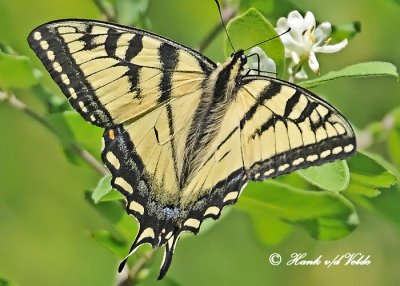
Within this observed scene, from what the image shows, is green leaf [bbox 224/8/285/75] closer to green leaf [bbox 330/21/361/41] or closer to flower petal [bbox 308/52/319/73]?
flower petal [bbox 308/52/319/73]

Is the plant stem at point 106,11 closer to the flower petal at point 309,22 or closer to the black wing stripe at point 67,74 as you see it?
the black wing stripe at point 67,74

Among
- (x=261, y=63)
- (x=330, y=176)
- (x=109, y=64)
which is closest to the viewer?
(x=330, y=176)

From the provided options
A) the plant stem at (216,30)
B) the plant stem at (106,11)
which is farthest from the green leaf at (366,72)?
the plant stem at (106,11)

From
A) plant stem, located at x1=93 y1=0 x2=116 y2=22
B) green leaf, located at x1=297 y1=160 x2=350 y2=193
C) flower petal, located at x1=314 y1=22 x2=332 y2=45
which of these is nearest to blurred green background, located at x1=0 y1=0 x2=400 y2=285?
plant stem, located at x1=93 y1=0 x2=116 y2=22

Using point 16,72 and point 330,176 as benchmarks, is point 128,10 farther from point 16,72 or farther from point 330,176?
point 330,176

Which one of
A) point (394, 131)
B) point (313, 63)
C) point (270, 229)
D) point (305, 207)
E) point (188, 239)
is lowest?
point (188, 239)

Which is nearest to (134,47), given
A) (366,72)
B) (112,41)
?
(112,41)
